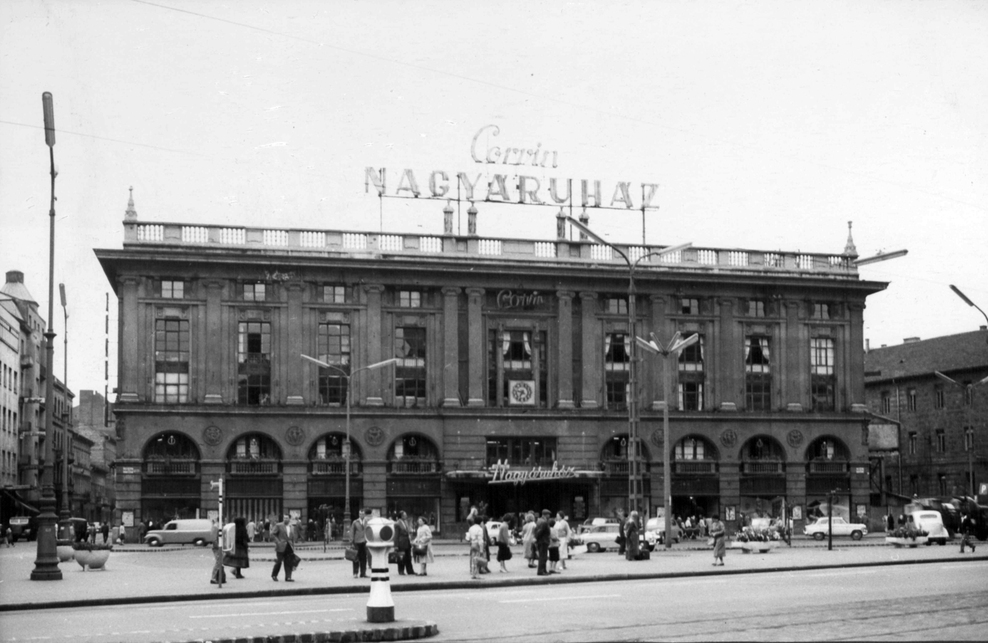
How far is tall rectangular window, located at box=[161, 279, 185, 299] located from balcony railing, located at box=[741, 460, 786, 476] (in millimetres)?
34560

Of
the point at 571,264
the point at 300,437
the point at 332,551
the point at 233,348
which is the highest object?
the point at 571,264

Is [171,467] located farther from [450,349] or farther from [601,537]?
[601,537]

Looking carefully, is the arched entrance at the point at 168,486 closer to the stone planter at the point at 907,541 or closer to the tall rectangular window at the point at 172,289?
the tall rectangular window at the point at 172,289

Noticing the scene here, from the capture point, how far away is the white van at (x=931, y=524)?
62688mm

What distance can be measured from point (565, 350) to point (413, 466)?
11.2 m

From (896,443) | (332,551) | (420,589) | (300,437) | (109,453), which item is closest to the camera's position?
(420,589)

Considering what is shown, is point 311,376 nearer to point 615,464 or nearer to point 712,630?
point 615,464

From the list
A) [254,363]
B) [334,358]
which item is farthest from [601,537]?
[254,363]

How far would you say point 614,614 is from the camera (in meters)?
22.4

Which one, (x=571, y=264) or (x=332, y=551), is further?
(x=571, y=264)

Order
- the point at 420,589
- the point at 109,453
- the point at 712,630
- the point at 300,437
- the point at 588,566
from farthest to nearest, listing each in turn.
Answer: the point at 109,453
the point at 300,437
the point at 588,566
the point at 420,589
the point at 712,630

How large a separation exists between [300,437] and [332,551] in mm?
18194

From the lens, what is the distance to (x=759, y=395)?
83375 mm

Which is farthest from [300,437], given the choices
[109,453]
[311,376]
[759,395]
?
[109,453]
